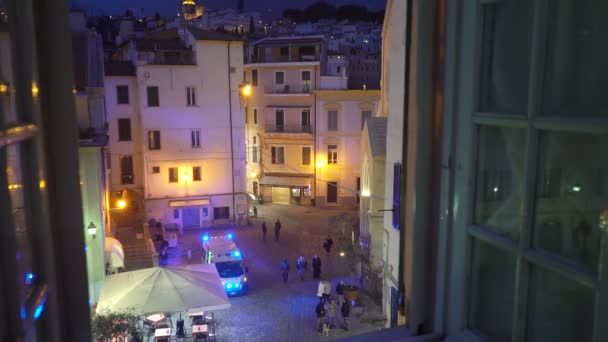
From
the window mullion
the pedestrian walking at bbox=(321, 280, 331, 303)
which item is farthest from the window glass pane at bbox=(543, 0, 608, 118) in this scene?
the pedestrian walking at bbox=(321, 280, 331, 303)

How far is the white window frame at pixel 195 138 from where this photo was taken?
2516 cm

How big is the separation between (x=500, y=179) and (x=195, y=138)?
79.0 feet

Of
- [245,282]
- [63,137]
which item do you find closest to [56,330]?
[63,137]

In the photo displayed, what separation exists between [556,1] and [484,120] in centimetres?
52

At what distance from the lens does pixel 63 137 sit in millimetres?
1724

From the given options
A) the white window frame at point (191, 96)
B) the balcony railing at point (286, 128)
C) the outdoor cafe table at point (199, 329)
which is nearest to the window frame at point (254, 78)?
the balcony railing at point (286, 128)

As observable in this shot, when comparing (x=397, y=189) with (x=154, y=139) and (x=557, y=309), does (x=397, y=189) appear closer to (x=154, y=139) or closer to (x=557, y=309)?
(x=557, y=309)

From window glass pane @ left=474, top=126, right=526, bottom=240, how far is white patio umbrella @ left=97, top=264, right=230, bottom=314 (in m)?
10.4

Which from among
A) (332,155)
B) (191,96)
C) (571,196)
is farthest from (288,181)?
(571,196)

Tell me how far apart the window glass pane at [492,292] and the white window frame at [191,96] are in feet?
78.3

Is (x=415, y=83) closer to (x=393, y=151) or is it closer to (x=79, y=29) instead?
(x=393, y=151)

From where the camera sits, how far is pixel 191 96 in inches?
982

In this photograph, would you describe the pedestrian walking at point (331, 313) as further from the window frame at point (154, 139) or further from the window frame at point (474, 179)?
the window frame at point (154, 139)

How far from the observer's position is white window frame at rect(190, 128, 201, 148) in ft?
82.5
